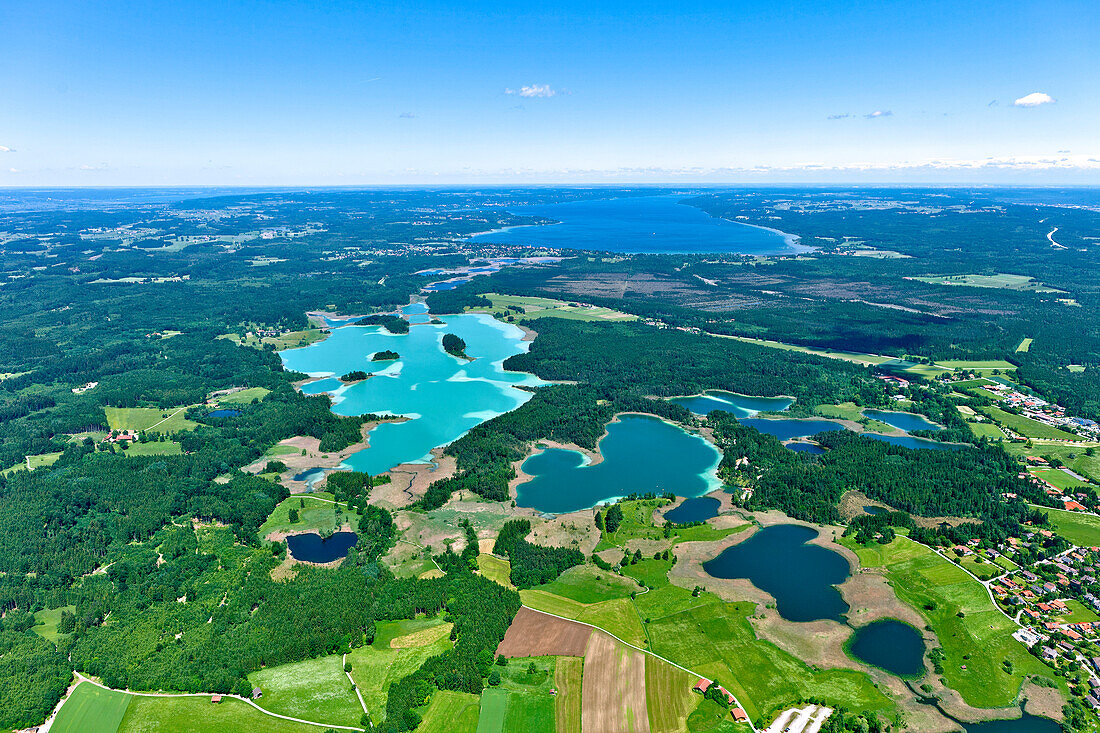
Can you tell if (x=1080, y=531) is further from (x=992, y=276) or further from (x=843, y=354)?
(x=992, y=276)

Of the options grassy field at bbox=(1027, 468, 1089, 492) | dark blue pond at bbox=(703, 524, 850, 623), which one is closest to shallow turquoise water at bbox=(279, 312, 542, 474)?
dark blue pond at bbox=(703, 524, 850, 623)

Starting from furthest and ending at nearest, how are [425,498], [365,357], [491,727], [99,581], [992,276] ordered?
[992,276], [365,357], [425,498], [99,581], [491,727]

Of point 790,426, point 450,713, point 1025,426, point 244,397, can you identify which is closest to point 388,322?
point 244,397

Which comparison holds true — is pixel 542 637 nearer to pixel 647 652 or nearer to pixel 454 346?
pixel 647 652

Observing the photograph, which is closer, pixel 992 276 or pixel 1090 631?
pixel 1090 631

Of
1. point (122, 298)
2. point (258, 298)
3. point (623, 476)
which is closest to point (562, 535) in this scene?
point (623, 476)

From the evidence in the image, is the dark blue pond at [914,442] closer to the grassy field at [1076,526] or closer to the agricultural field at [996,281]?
the grassy field at [1076,526]

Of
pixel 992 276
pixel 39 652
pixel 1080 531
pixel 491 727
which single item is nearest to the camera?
pixel 491 727

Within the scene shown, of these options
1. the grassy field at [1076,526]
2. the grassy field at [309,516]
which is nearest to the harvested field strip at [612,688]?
the grassy field at [309,516]
